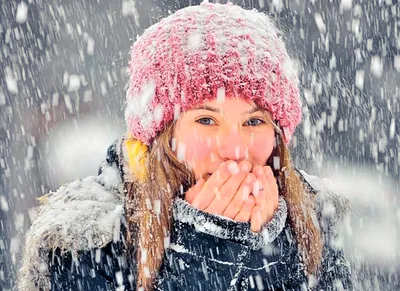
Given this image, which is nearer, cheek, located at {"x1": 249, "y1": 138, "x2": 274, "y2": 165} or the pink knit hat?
cheek, located at {"x1": 249, "y1": 138, "x2": 274, "y2": 165}

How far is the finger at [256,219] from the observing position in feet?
5.21

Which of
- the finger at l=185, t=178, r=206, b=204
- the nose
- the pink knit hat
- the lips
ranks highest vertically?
the pink knit hat

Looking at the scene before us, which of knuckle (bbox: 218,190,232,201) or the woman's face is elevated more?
the woman's face

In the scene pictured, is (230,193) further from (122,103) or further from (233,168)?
(122,103)

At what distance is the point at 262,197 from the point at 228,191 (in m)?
0.10

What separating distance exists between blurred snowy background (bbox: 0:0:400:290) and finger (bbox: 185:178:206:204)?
2.86 metres

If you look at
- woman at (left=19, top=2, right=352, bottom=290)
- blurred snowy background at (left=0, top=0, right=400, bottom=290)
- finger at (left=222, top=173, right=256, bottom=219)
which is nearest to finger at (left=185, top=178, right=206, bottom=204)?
woman at (left=19, top=2, right=352, bottom=290)

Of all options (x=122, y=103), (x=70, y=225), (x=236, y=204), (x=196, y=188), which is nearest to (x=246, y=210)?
(x=236, y=204)

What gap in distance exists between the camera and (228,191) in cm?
157

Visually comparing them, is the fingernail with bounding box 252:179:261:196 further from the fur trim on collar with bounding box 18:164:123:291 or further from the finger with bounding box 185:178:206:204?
the fur trim on collar with bounding box 18:164:123:291

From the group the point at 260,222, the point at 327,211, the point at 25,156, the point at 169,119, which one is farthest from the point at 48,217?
the point at 25,156

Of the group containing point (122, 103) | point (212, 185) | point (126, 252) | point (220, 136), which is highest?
point (220, 136)

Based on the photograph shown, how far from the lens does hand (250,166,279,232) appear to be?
1587 mm

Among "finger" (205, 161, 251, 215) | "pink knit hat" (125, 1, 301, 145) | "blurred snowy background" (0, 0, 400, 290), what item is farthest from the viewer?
"blurred snowy background" (0, 0, 400, 290)
